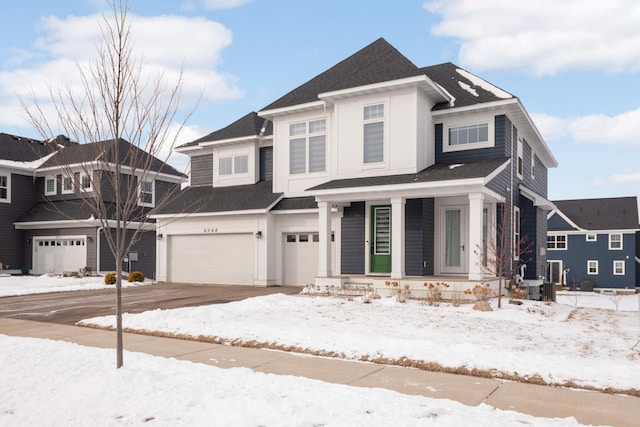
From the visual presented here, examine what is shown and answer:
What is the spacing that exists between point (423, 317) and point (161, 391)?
6.98 meters

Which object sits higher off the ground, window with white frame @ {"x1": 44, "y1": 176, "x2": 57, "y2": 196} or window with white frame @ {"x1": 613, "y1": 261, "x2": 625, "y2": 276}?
window with white frame @ {"x1": 44, "y1": 176, "x2": 57, "y2": 196}

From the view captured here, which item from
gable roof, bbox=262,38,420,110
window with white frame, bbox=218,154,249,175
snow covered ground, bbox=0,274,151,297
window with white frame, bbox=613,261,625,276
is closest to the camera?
gable roof, bbox=262,38,420,110

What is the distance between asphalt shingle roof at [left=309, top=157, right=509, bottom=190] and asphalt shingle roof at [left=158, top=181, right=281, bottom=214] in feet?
13.3

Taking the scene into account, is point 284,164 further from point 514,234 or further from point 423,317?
point 423,317

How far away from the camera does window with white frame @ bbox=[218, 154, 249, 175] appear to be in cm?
2336

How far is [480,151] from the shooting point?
17.4m

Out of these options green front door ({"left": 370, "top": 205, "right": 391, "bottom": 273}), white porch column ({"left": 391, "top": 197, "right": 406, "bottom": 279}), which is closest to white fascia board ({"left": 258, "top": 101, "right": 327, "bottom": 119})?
A: green front door ({"left": 370, "top": 205, "right": 391, "bottom": 273})

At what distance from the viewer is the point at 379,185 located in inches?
634

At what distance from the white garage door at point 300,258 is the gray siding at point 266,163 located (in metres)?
3.52

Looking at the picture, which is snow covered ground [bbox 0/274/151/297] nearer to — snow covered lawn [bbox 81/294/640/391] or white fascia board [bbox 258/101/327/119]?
white fascia board [bbox 258/101/327/119]

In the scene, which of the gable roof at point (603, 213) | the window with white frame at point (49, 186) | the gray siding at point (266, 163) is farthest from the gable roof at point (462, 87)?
the gable roof at point (603, 213)

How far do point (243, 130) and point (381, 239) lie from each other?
908 cm

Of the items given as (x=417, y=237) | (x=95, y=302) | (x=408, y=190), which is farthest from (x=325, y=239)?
(x=95, y=302)

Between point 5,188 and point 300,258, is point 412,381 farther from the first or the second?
point 5,188
